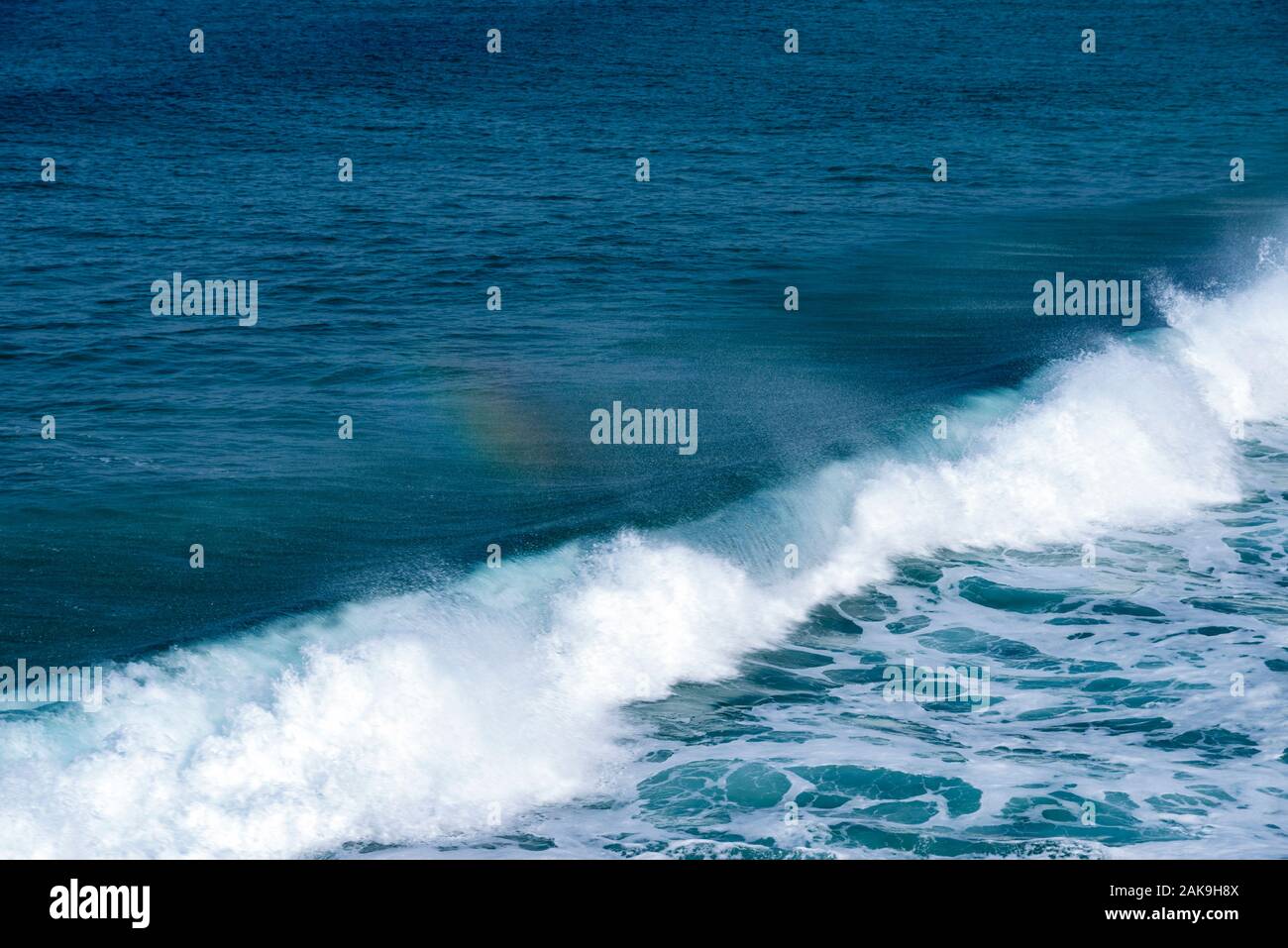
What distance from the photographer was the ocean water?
43.8 feet

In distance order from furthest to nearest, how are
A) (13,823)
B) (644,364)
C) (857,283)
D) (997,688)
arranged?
(857,283), (644,364), (997,688), (13,823)

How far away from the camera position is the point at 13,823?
12156 mm

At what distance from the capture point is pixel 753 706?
612 inches

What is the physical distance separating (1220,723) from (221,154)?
28457 mm

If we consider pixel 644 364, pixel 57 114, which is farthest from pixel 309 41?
pixel 644 364

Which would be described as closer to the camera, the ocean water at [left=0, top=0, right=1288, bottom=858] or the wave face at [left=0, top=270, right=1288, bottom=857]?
the wave face at [left=0, top=270, right=1288, bottom=857]

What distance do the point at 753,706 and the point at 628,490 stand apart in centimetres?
438

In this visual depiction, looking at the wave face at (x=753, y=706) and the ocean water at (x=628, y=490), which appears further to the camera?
the ocean water at (x=628, y=490)

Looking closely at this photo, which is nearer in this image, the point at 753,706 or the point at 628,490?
the point at 753,706

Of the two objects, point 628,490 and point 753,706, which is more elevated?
point 628,490

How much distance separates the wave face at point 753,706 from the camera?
41.9ft

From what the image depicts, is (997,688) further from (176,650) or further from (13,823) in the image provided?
(13,823)

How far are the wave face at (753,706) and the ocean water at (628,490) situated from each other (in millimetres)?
51

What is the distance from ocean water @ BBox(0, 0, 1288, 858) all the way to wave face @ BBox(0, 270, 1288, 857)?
51 mm
